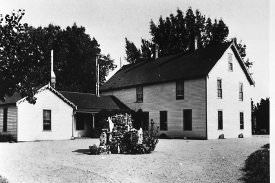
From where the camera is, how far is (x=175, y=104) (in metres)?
24.1

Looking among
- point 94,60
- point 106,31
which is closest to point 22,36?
point 106,31

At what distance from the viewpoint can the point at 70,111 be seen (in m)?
23.6

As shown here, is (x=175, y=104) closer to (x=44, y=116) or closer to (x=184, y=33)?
(x=184, y=33)

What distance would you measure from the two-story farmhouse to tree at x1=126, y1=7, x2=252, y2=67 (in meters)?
0.96

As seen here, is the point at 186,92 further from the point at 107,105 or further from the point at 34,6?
the point at 34,6

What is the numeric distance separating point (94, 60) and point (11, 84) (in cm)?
2115

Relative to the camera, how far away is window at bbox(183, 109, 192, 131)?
75.3ft

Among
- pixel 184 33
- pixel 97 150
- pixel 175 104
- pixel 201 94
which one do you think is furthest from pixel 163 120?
pixel 97 150

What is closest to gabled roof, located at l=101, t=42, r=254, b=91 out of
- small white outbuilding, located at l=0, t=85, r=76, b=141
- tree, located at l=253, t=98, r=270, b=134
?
small white outbuilding, located at l=0, t=85, r=76, b=141

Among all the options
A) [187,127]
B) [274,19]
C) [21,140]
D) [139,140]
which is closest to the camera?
[274,19]

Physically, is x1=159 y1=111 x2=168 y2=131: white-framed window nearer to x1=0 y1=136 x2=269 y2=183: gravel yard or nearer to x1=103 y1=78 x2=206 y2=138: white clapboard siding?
x1=103 y1=78 x2=206 y2=138: white clapboard siding

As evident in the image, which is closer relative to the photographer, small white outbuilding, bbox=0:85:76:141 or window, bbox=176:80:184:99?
small white outbuilding, bbox=0:85:76:141

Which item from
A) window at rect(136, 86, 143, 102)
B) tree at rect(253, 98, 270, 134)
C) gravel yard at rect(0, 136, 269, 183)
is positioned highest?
window at rect(136, 86, 143, 102)

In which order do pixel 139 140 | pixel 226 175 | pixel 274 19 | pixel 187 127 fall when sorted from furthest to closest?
1. pixel 187 127
2. pixel 139 140
3. pixel 226 175
4. pixel 274 19
